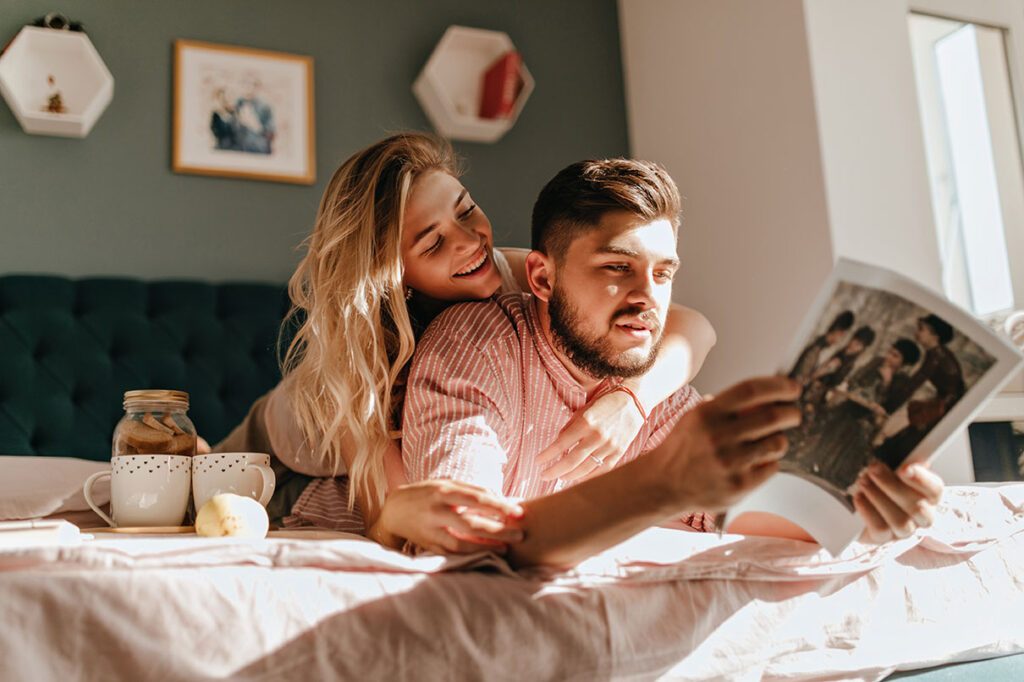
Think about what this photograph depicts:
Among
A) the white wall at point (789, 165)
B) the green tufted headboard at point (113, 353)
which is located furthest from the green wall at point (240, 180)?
the white wall at point (789, 165)

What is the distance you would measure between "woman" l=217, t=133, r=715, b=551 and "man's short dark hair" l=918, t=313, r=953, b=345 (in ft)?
1.78

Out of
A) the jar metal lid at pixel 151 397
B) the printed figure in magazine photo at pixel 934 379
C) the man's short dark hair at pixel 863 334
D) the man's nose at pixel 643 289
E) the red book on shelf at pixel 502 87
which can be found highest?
the red book on shelf at pixel 502 87

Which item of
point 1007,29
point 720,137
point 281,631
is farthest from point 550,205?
point 1007,29

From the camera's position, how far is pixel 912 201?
8.59 ft

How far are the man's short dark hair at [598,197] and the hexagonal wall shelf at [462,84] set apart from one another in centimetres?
165

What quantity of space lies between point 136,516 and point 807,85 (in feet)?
6.86

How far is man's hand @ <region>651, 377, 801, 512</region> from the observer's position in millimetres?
884

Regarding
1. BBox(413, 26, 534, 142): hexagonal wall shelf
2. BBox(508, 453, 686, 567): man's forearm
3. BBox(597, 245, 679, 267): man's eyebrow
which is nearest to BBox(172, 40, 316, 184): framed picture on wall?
BBox(413, 26, 534, 142): hexagonal wall shelf

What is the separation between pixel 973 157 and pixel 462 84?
1647 mm

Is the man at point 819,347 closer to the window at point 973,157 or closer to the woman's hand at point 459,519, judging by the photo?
the woman's hand at point 459,519

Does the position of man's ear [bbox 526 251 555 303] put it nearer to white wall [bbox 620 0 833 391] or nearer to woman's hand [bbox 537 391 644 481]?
woman's hand [bbox 537 391 644 481]

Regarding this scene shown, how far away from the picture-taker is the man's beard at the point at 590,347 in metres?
1.45

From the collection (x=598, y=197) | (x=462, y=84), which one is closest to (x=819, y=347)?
(x=598, y=197)

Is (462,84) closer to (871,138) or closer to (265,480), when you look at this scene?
(871,138)
